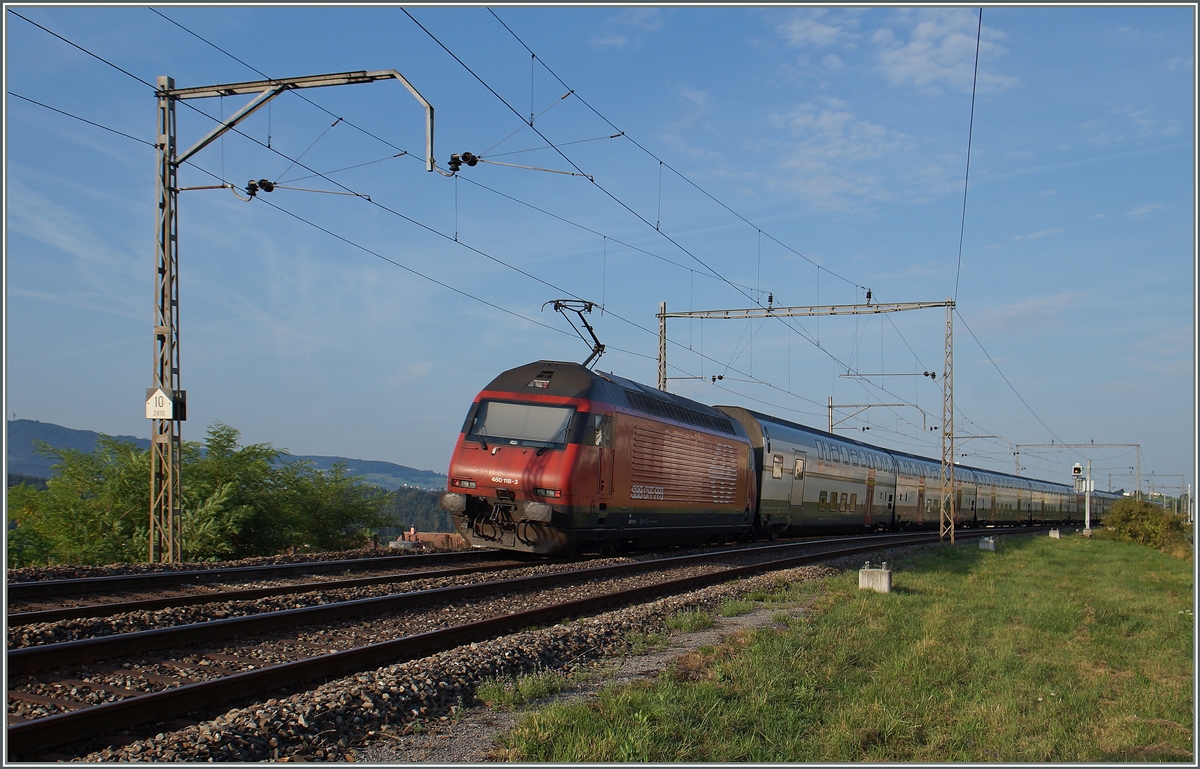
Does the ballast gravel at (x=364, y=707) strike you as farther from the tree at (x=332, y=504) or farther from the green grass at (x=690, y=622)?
the tree at (x=332, y=504)

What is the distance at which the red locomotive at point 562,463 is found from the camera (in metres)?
15.9

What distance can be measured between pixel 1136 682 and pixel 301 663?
8012 millimetres

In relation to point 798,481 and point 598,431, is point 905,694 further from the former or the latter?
point 798,481

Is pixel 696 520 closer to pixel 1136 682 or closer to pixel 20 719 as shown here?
pixel 1136 682

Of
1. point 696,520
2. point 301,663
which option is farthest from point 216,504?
point 301,663

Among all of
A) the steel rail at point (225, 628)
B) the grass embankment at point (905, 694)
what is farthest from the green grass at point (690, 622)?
the steel rail at point (225, 628)

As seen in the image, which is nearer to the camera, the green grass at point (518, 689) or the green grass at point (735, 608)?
the green grass at point (518, 689)

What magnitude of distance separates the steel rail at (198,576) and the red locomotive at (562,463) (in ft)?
4.20

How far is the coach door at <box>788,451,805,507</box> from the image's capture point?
28.0 m

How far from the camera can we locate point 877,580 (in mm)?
14609

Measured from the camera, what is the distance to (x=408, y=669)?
7.16m

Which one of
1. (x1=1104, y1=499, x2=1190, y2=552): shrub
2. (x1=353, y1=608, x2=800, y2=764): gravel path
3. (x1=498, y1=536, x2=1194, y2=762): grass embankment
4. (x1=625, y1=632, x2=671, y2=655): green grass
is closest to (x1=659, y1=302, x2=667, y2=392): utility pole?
(x1=498, y1=536, x2=1194, y2=762): grass embankment

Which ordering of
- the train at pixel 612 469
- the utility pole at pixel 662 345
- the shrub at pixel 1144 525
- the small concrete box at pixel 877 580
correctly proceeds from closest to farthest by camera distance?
the small concrete box at pixel 877 580 < the train at pixel 612 469 < the utility pole at pixel 662 345 < the shrub at pixel 1144 525

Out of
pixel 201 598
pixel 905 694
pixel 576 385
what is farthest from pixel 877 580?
pixel 201 598
